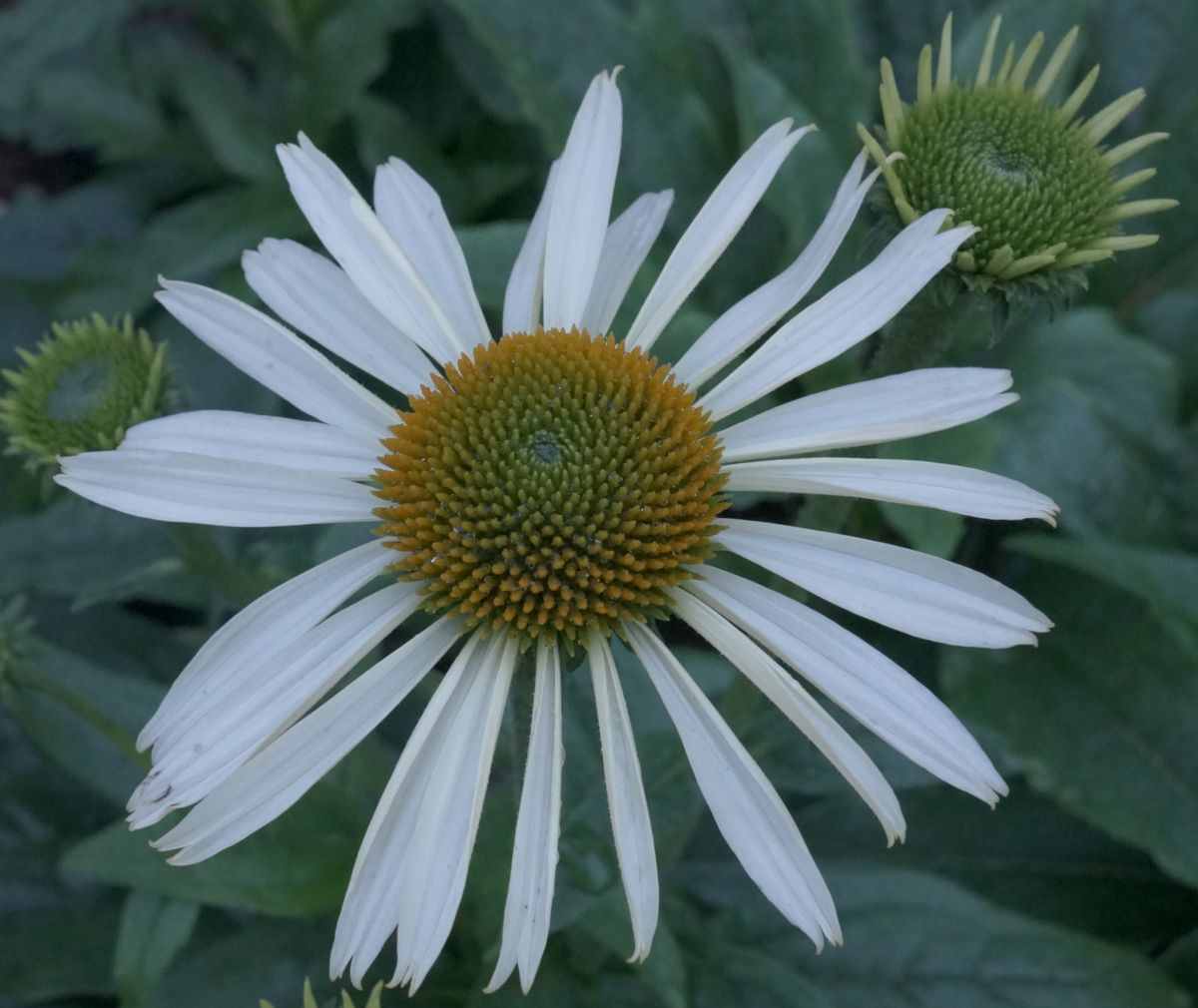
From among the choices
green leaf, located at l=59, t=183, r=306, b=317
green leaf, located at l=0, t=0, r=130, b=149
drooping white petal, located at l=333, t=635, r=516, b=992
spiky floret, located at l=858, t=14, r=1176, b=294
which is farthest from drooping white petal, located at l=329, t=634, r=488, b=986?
green leaf, located at l=0, t=0, r=130, b=149

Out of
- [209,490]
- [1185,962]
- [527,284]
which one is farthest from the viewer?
[1185,962]

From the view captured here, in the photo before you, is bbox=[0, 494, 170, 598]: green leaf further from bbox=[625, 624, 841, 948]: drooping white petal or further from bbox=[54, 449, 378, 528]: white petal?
bbox=[625, 624, 841, 948]: drooping white petal

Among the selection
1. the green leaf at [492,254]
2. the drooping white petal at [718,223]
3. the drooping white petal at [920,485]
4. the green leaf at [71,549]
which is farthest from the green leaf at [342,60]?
the drooping white petal at [920,485]

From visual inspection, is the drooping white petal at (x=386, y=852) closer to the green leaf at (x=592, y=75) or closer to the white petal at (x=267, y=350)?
the white petal at (x=267, y=350)

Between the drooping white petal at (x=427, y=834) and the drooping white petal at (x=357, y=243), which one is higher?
the drooping white petal at (x=357, y=243)

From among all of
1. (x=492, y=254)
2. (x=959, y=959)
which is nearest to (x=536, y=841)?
(x=959, y=959)

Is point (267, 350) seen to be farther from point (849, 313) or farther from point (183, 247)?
point (183, 247)
